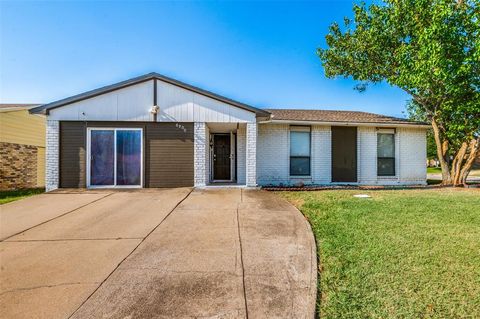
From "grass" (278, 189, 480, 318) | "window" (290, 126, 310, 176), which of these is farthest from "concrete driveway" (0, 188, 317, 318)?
"window" (290, 126, 310, 176)

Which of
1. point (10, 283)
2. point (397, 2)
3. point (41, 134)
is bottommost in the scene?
point (10, 283)

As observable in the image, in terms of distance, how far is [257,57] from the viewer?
1244 centimetres

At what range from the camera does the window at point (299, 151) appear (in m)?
11.1

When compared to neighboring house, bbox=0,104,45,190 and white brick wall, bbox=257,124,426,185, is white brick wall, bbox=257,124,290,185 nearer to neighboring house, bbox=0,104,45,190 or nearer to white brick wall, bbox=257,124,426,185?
white brick wall, bbox=257,124,426,185

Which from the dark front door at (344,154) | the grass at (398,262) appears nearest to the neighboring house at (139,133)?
the dark front door at (344,154)

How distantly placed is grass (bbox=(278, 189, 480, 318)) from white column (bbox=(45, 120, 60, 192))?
8458mm

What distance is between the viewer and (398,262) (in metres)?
3.23

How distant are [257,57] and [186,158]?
678 centimetres

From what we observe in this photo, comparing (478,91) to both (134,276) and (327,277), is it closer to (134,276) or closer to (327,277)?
(327,277)

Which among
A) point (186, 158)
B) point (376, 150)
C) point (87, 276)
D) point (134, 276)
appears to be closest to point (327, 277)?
point (134, 276)

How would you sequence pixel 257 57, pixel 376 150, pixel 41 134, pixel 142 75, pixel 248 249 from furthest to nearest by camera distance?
pixel 41 134 < pixel 257 57 < pixel 376 150 < pixel 142 75 < pixel 248 249

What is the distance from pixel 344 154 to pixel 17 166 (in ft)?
51.0

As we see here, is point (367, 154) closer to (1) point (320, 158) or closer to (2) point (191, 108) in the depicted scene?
(1) point (320, 158)

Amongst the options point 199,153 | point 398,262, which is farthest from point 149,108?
point 398,262
